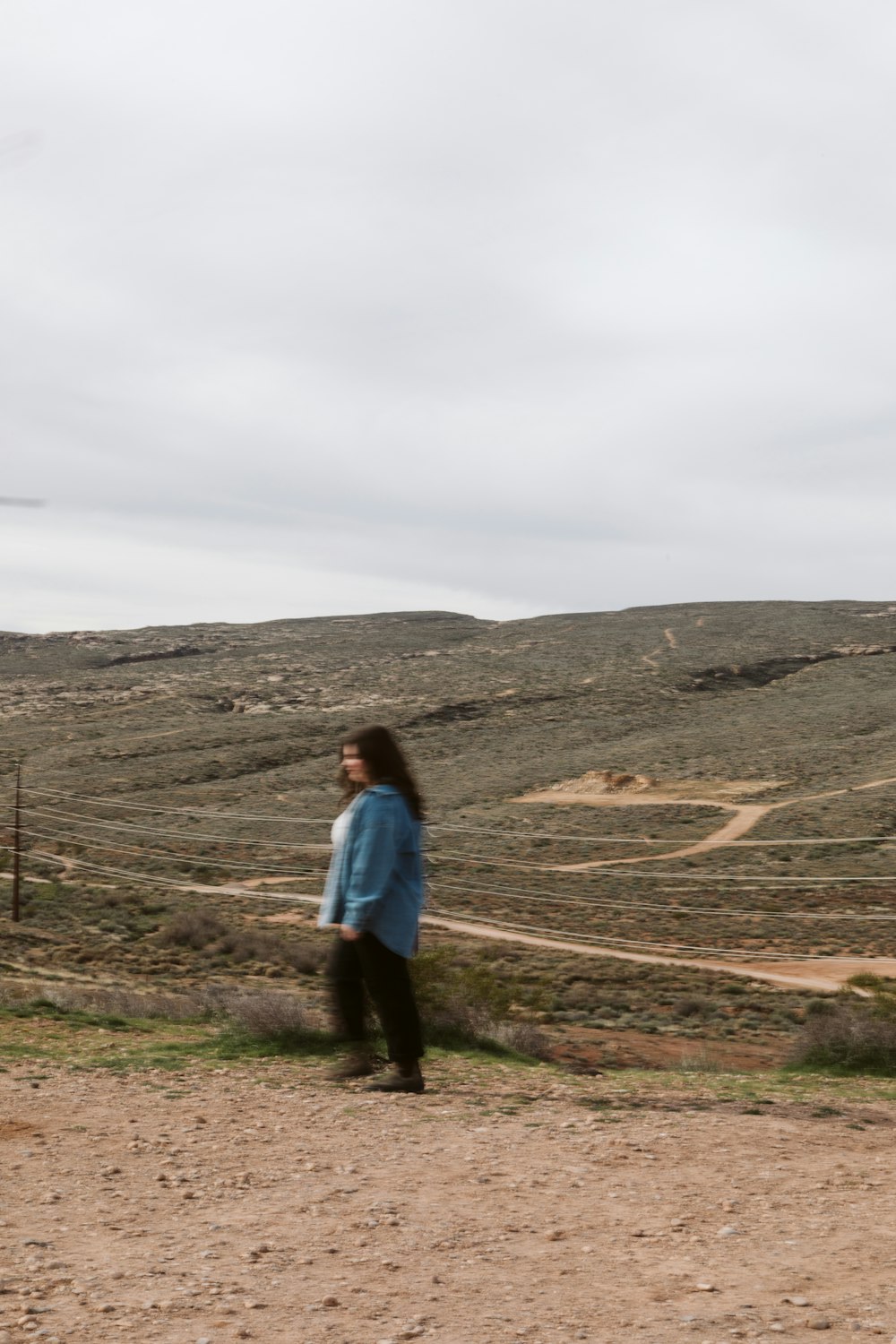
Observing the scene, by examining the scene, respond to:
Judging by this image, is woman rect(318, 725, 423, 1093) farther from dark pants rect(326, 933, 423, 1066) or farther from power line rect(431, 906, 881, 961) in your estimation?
power line rect(431, 906, 881, 961)

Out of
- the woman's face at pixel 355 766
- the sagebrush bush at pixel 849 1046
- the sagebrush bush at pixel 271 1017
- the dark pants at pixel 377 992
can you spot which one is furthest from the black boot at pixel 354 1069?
the sagebrush bush at pixel 849 1046

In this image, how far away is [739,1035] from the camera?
618 inches

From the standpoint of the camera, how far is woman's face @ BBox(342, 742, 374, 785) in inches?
241

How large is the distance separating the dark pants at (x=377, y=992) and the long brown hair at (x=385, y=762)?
2.42 ft

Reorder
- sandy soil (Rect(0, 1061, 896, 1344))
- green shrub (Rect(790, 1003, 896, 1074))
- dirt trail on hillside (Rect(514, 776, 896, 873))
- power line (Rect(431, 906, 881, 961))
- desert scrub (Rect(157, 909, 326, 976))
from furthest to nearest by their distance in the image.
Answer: dirt trail on hillside (Rect(514, 776, 896, 873))
power line (Rect(431, 906, 881, 961))
desert scrub (Rect(157, 909, 326, 976))
green shrub (Rect(790, 1003, 896, 1074))
sandy soil (Rect(0, 1061, 896, 1344))

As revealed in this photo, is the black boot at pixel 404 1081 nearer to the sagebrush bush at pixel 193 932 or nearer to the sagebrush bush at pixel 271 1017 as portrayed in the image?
the sagebrush bush at pixel 271 1017

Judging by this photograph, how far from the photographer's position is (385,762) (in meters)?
6.08

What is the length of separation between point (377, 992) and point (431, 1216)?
6.21 ft

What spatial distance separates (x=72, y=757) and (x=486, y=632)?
171 feet

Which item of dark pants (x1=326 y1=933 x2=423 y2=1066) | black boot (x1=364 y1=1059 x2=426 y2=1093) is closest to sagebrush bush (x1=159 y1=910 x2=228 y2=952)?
dark pants (x1=326 y1=933 x2=423 y2=1066)

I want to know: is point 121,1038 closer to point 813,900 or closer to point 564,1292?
point 564,1292

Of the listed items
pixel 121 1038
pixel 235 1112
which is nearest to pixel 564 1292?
pixel 235 1112

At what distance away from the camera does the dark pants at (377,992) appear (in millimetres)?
5957

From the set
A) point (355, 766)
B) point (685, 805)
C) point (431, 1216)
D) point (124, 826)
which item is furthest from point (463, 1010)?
point (685, 805)
